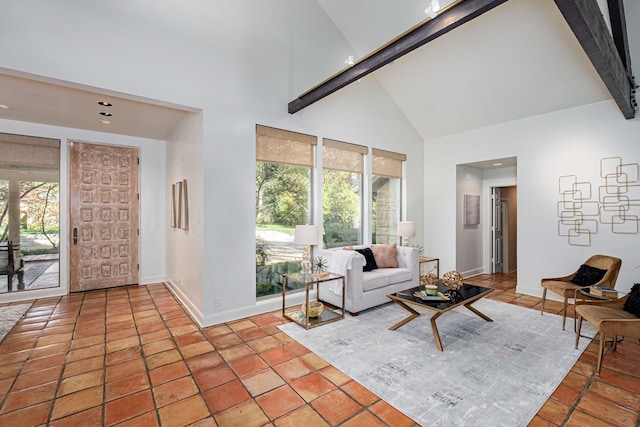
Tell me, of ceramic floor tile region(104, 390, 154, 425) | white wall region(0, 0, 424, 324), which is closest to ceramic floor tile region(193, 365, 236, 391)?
ceramic floor tile region(104, 390, 154, 425)

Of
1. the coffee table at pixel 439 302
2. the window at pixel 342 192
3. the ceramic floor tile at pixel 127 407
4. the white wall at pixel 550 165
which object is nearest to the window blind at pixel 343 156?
the window at pixel 342 192

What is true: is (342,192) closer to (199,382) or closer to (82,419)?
(199,382)

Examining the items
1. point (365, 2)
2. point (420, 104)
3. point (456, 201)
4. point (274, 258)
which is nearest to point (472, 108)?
point (420, 104)

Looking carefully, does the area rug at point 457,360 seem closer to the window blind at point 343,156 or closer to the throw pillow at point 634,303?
the throw pillow at point 634,303

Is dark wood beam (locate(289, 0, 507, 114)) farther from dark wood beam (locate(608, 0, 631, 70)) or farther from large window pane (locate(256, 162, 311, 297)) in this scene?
dark wood beam (locate(608, 0, 631, 70))

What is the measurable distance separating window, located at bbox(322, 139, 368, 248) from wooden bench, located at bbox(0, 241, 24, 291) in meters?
4.70

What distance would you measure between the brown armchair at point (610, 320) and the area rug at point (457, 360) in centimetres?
38

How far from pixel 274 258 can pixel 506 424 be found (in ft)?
10.2

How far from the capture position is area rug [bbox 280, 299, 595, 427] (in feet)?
6.78

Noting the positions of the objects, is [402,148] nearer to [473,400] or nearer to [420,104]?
[420,104]

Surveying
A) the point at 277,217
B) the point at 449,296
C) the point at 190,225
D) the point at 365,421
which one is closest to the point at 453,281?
the point at 449,296

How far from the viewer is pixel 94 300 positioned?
14.8ft

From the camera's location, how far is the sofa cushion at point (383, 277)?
3947 mm

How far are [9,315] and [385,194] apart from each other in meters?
5.92
